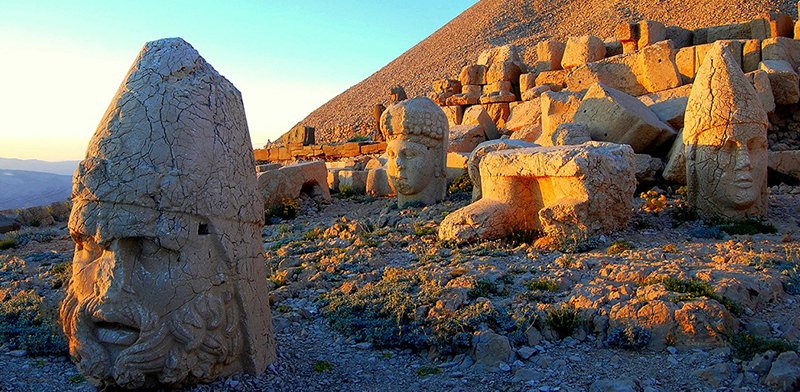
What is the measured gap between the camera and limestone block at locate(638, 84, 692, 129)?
11133mm

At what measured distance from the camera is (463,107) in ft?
56.9

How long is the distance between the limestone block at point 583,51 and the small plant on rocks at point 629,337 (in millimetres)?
12231

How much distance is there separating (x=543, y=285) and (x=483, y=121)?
9902mm

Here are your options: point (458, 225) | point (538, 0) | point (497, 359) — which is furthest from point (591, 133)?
point (538, 0)

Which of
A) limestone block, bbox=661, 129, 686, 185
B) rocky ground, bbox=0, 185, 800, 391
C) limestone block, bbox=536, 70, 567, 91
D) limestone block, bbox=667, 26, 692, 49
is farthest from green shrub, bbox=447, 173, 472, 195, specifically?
limestone block, bbox=667, 26, 692, 49

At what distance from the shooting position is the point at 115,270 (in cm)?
353

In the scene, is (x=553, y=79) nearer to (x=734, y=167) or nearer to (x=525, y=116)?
(x=525, y=116)

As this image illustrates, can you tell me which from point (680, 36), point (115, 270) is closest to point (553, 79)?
point (680, 36)

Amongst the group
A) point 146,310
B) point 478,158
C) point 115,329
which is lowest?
Result: point 115,329

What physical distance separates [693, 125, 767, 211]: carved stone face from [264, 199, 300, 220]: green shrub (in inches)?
240

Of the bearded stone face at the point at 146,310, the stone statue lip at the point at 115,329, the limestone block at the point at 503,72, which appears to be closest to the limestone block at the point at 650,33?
the limestone block at the point at 503,72

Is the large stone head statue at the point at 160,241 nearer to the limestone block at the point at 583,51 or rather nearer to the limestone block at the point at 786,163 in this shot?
the limestone block at the point at 786,163

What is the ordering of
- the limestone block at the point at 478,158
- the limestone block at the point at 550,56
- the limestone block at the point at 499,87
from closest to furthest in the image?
1. the limestone block at the point at 478,158
2. the limestone block at the point at 499,87
3. the limestone block at the point at 550,56

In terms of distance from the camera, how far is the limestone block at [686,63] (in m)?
13.4
